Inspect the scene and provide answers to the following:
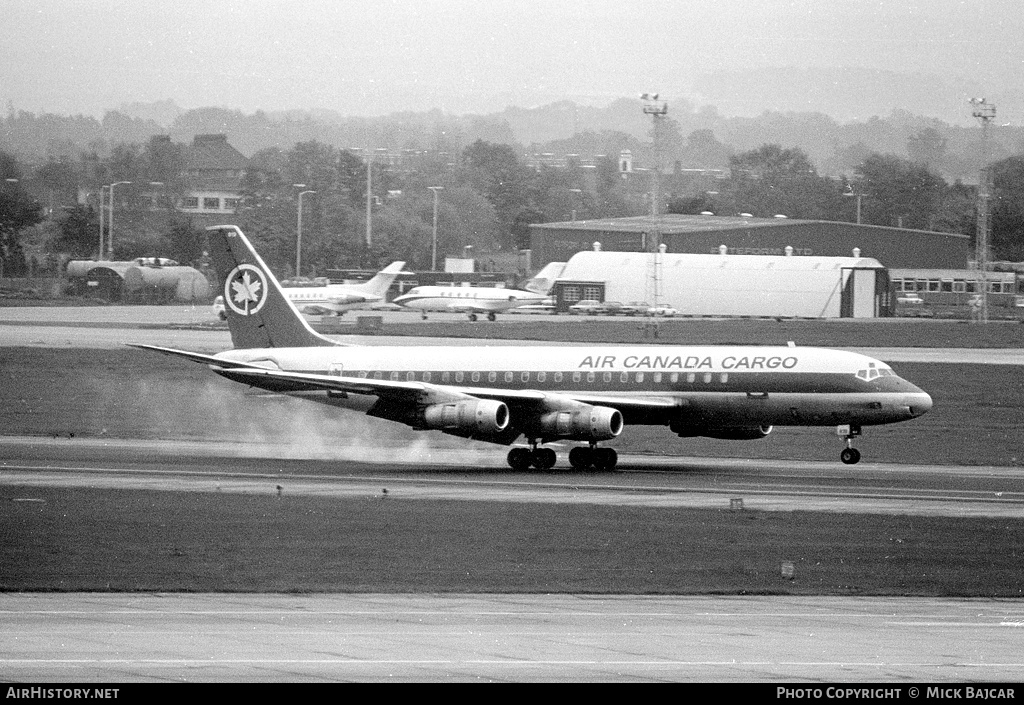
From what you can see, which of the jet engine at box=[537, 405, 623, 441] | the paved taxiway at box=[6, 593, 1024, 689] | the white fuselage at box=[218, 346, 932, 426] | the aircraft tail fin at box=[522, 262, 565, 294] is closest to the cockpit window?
the white fuselage at box=[218, 346, 932, 426]

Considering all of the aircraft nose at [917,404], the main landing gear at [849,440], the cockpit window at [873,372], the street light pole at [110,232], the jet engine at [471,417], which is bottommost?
the main landing gear at [849,440]

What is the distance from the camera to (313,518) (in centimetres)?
3812

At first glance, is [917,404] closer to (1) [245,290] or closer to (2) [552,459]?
(2) [552,459]

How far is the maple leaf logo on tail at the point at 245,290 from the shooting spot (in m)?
58.3

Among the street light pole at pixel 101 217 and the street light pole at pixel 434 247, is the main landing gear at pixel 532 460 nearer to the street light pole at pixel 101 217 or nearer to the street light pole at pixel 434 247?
the street light pole at pixel 101 217

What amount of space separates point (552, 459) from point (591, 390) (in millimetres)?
3124

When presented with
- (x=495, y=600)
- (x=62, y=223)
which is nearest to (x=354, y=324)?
(x=62, y=223)

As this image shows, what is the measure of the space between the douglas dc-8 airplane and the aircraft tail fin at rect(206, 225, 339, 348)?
1.57 metres

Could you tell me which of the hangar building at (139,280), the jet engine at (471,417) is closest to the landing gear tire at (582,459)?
the jet engine at (471,417)

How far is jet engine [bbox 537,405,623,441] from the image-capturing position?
50.9 m

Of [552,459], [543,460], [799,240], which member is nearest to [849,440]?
[552,459]

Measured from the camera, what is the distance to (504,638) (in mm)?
23141

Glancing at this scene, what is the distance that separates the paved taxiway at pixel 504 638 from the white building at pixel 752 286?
113419 mm

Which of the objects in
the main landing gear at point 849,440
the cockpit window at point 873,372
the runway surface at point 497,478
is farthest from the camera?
the main landing gear at point 849,440
